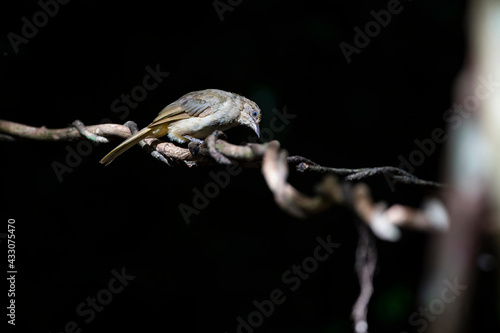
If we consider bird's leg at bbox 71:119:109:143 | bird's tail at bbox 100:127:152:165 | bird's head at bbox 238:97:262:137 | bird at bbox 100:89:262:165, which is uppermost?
bird's leg at bbox 71:119:109:143

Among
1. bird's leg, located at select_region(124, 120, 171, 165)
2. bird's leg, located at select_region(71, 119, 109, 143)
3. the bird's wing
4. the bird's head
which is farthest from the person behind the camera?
the bird's head

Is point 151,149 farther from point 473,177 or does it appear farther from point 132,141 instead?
point 473,177

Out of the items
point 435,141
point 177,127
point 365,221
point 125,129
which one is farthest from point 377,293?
point 365,221

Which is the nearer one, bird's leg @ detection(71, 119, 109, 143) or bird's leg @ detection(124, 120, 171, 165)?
bird's leg @ detection(71, 119, 109, 143)

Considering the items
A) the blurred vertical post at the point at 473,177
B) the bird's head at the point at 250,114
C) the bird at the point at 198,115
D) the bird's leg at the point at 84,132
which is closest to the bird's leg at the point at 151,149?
the bird's leg at the point at 84,132

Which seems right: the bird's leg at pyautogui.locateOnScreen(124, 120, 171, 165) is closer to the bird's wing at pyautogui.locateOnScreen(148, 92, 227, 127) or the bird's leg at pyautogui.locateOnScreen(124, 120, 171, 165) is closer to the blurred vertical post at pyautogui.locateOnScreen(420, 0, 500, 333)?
the bird's wing at pyautogui.locateOnScreen(148, 92, 227, 127)

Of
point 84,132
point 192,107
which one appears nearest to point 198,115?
point 192,107

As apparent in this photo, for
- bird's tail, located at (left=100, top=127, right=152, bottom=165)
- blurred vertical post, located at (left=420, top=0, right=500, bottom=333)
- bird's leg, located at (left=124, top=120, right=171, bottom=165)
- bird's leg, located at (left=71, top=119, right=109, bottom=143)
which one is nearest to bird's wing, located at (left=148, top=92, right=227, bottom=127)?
bird's tail, located at (left=100, top=127, right=152, bottom=165)

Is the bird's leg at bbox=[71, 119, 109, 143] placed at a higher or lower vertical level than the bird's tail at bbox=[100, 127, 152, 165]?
higher
